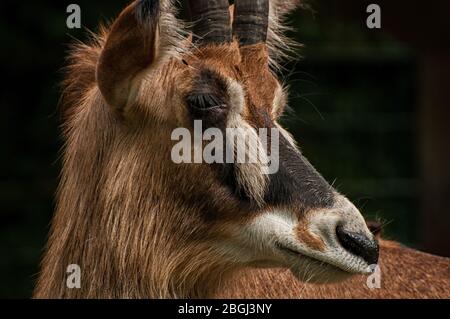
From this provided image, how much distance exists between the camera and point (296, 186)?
17.8ft

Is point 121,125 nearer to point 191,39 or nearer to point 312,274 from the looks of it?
point 191,39

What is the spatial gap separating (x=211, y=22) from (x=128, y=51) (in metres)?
0.57

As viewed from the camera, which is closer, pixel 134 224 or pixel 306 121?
pixel 134 224

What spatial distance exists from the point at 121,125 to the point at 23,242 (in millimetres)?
8922

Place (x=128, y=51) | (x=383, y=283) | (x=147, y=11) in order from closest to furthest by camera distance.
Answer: (x=147, y=11) → (x=128, y=51) → (x=383, y=283)

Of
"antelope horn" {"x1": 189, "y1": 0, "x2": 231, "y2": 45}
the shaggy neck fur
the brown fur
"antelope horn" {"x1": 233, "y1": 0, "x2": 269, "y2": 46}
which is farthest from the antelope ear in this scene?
the brown fur

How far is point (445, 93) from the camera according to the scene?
12.5m

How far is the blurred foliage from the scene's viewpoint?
14242mm

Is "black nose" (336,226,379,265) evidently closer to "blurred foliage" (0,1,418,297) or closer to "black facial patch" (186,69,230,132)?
"black facial patch" (186,69,230,132)

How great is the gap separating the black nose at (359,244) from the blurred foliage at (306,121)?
333 inches

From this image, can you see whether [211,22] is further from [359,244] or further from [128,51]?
[359,244]

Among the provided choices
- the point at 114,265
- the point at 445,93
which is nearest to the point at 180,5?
the point at 114,265

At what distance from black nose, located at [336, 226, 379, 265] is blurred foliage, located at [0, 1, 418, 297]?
8469mm

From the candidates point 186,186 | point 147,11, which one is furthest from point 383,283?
point 147,11
